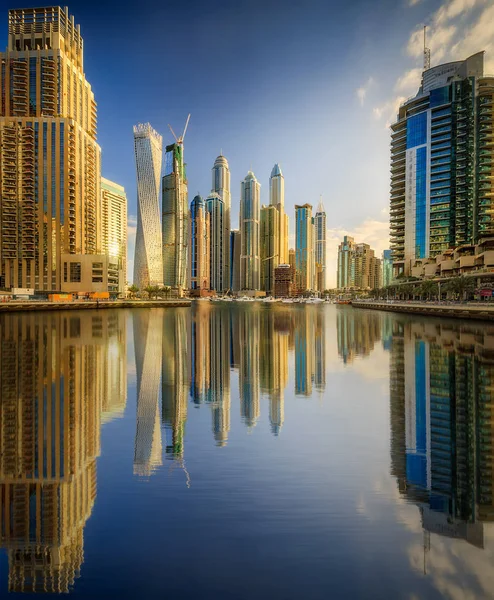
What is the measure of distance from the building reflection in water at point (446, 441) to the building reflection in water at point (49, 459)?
Answer: 321 inches

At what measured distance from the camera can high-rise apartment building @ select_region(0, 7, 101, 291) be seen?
148m

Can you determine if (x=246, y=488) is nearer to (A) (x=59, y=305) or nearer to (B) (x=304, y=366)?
(B) (x=304, y=366)

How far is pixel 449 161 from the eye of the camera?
150 meters

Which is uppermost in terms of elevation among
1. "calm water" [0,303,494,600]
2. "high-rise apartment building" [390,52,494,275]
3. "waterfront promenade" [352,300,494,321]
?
"high-rise apartment building" [390,52,494,275]

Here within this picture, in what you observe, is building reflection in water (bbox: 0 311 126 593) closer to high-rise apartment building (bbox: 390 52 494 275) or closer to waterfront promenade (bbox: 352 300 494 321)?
waterfront promenade (bbox: 352 300 494 321)

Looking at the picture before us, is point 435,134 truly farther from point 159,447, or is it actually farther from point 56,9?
point 159,447

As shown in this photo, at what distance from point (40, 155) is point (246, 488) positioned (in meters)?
167

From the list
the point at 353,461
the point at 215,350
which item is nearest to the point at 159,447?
the point at 353,461

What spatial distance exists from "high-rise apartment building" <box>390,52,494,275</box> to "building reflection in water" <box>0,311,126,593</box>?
14959 centimetres

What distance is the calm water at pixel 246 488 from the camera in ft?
27.3

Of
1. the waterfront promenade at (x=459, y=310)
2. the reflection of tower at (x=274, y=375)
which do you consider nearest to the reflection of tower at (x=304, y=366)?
the reflection of tower at (x=274, y=375)

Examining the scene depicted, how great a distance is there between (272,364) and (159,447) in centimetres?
1791

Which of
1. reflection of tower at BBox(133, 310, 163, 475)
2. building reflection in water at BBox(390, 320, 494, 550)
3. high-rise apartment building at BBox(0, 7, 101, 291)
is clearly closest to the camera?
building reflection in water at BBox(390, 320, 494, 550)

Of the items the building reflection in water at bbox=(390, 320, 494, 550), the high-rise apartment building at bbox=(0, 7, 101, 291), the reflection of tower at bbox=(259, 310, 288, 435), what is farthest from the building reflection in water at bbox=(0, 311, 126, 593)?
the high-rise apartment building at bbox=(0, 7, 101, 291)
